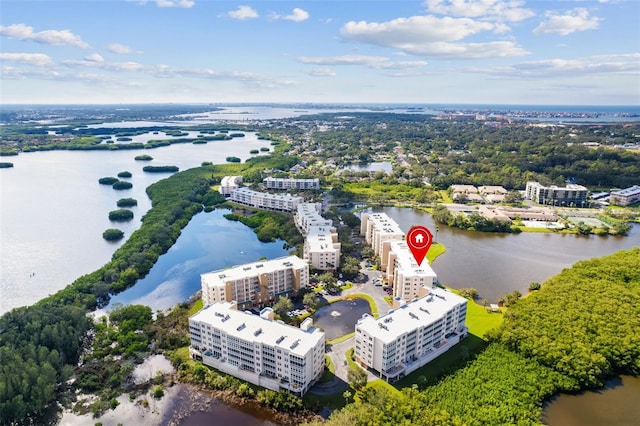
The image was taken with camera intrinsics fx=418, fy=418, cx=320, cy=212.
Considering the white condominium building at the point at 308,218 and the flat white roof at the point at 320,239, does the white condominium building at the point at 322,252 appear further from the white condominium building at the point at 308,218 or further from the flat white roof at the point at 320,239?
the white condominium building at the point at 308,218

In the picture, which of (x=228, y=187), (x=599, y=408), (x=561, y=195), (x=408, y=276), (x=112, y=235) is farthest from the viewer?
(x=228, y=187)

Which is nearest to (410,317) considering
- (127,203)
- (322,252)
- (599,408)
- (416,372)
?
(416,372)

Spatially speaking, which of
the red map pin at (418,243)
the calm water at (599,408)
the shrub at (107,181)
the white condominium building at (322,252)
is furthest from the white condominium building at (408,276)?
the shrub at (107,181)

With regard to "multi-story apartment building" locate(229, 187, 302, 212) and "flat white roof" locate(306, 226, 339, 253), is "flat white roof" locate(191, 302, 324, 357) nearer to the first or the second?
"flat white roof" locate(306, 226, 339, 253)

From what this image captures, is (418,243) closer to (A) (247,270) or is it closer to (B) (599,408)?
(A) (247,270)

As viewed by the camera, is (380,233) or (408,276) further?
(380,233)

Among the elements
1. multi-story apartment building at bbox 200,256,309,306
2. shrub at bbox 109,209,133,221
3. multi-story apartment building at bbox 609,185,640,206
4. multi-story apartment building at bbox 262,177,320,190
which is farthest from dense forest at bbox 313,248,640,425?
shrub at bbox 109,209,133,221

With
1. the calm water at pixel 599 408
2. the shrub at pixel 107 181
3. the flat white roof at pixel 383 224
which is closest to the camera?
the calm water at pixel 599 408
